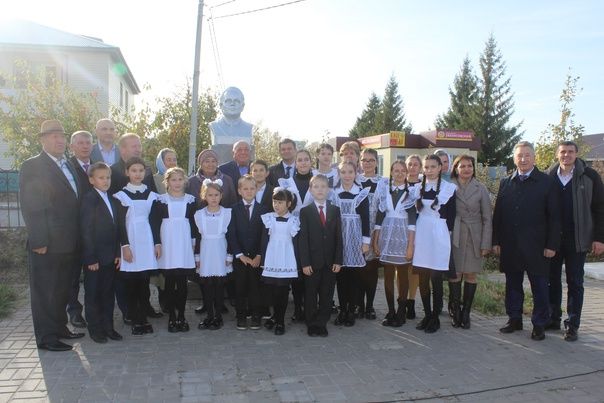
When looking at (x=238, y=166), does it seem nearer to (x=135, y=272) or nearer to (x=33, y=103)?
(x=135, y=272)

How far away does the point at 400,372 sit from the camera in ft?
13.7

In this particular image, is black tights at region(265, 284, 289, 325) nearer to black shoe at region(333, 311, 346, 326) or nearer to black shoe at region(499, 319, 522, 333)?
black shoe at region(333, 311, 346, 326)

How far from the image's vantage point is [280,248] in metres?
5.03

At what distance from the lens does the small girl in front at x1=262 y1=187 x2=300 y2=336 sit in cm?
501

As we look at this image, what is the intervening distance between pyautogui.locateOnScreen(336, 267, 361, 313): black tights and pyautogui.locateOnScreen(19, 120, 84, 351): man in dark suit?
275 cm

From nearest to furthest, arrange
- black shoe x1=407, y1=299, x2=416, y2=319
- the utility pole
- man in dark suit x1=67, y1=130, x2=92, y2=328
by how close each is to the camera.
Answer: man in dark suit x1=67, y1=130, x2=92, y2=328, black shoe x1=407, y1=299, x2=416, y2=319, the utility pole

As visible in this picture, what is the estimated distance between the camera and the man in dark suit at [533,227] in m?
5.03

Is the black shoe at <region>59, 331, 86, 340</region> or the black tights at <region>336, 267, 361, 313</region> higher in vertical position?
the black tights at <region>336, 267, 361, 313</region>

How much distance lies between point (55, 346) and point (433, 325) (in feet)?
12.3

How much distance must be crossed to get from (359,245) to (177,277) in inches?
77.1

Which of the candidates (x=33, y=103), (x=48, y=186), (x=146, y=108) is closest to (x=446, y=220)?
(x=48, y=186)

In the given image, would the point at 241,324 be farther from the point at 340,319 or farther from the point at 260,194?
the point at 260,194

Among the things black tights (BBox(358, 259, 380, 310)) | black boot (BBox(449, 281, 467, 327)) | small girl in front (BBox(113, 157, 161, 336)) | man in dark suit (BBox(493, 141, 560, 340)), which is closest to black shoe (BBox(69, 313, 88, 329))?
small girl in front (BBox(113, 157, 161, 336))

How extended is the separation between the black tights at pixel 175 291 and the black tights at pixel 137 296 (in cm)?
23
